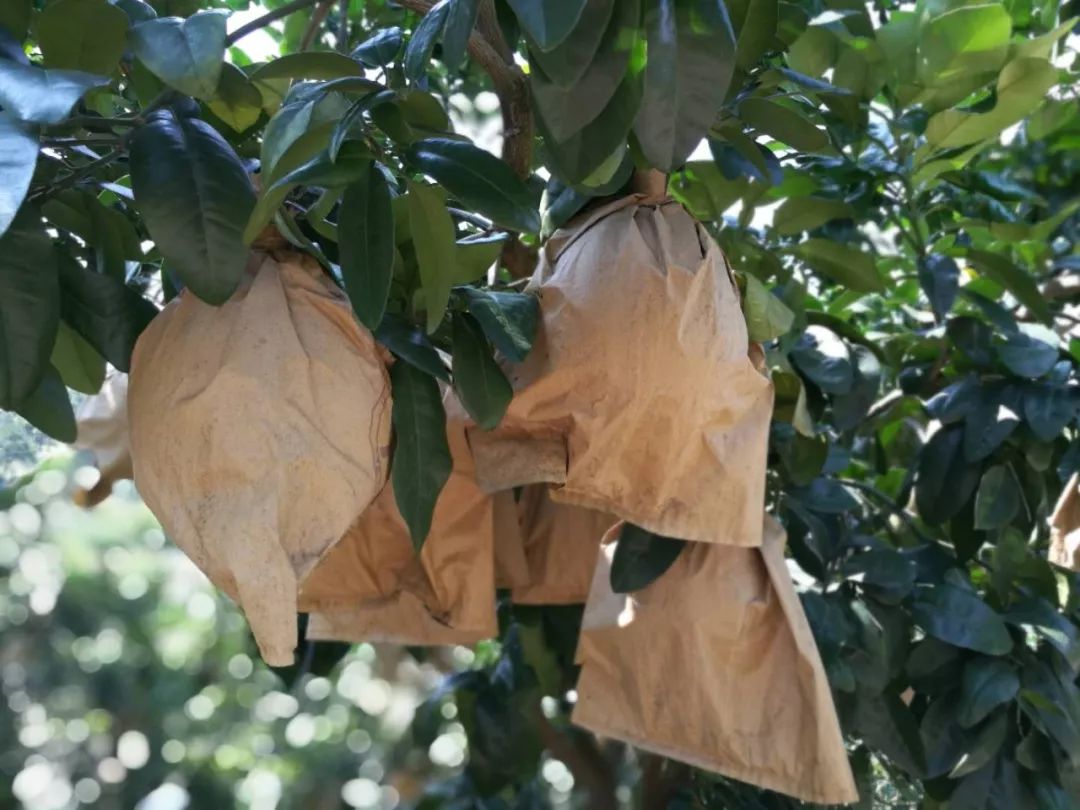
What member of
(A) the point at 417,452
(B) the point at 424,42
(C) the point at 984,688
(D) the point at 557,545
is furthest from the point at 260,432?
(C) the point at 984,688

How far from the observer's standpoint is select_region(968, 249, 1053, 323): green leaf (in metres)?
1.25

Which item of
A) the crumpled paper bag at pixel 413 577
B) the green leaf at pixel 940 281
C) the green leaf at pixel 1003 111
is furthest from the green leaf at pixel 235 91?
the green leaf at pixel 940 281

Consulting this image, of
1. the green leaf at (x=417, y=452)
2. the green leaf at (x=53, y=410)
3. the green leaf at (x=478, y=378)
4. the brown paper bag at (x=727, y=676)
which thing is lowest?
the brown paper bag at (x=727, y=676)

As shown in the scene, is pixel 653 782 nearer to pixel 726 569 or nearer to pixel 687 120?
pixel 726 569

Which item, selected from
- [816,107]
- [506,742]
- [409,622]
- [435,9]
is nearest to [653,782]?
[506,742]

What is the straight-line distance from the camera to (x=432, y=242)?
72 cm

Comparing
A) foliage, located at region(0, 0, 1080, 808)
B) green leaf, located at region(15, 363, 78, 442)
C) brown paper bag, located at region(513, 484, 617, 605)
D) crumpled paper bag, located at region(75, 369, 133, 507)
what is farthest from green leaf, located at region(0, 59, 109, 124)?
brown paper bag, located at region(513, 484, 617, 605)

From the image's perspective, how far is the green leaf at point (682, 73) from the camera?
0.59 m

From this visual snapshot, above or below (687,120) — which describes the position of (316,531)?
below

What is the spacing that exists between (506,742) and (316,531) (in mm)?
694

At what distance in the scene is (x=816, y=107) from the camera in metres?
0.91

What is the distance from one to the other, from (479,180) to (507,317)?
0.32 feet

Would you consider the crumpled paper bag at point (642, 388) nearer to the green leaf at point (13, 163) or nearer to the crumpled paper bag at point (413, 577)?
the crumpled paper bag at point (413, 577)

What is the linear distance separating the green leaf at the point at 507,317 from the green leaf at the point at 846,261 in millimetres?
382
